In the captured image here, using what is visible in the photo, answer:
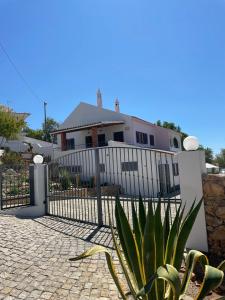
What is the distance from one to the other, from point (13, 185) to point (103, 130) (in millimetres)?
18508

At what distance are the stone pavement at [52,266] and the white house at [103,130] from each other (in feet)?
65.0

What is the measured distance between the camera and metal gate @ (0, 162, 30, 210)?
10.6m

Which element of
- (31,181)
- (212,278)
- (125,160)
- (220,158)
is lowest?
(212,278)

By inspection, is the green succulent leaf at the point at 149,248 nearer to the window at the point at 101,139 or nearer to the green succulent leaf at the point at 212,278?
the green succulent leaf at the point at 212,278

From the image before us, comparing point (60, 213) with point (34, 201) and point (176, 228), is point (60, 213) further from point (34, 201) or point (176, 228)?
point (176, 228)

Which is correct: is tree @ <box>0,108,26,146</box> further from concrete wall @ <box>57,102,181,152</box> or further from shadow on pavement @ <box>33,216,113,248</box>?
shadow on pavement @ <box>33,216,113,248</box>

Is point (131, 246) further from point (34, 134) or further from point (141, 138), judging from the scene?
point (34, 134)

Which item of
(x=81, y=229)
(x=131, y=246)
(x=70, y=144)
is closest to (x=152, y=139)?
(x=70, y=144)

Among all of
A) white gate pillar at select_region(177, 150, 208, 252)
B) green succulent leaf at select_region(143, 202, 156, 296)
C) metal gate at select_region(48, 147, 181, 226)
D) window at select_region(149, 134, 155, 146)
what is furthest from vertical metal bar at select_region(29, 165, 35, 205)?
window at select_region(149, 134, 155, 146)

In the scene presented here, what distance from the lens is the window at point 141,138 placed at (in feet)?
92.3

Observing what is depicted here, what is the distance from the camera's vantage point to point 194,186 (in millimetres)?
5160

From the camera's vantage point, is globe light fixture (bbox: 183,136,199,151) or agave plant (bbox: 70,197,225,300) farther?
globe light fixture (bbox: 183,136,199,151)

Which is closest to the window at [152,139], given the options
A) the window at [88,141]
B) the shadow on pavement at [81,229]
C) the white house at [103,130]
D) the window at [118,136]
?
the white house at [103,130]

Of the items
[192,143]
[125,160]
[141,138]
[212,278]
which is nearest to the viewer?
[212,278]
